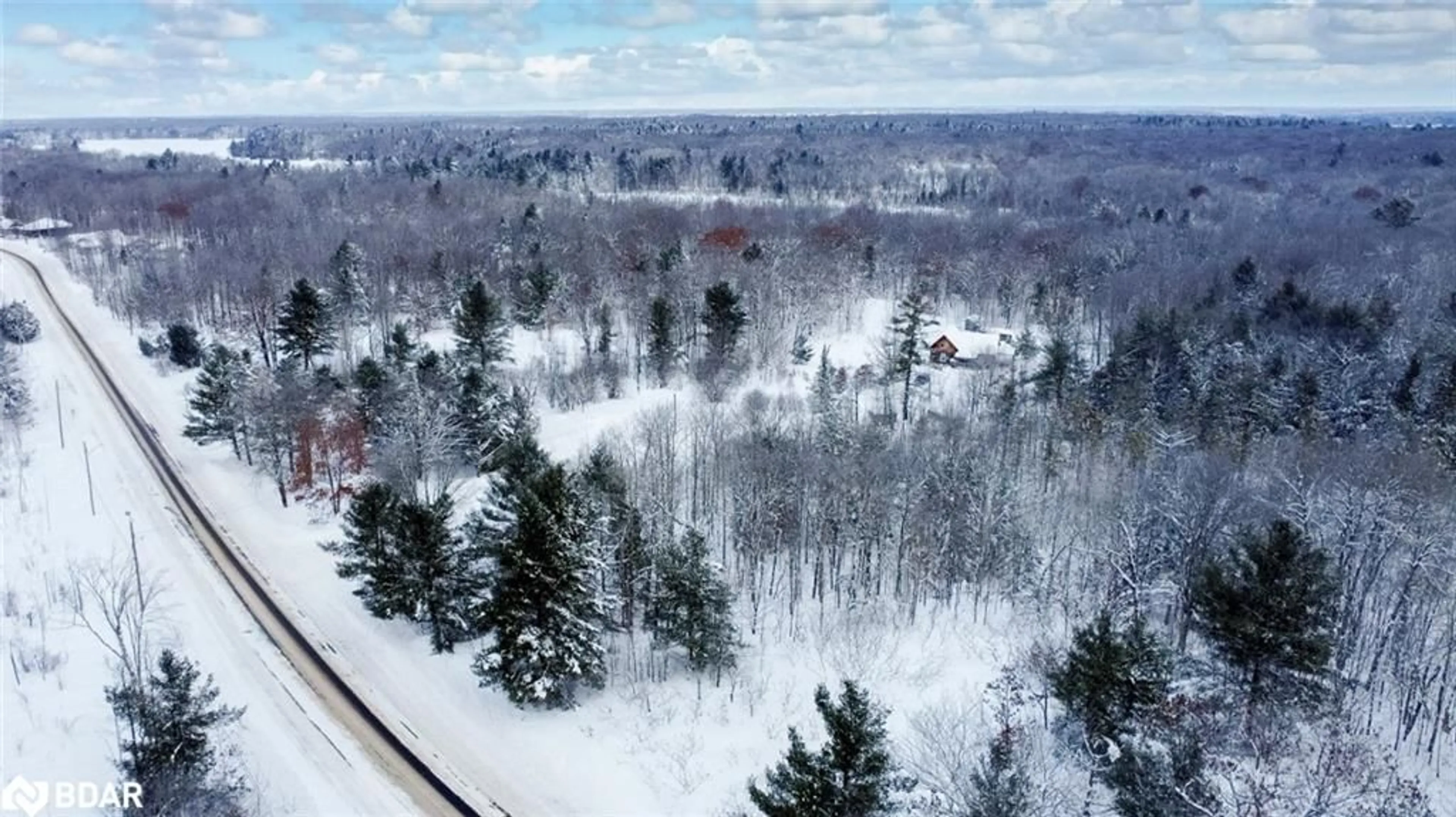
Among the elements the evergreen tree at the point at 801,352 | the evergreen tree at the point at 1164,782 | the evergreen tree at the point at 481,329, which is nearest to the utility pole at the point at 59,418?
the evergreen tree at the point at 481,329

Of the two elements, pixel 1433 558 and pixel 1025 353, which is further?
pixel 1025 353

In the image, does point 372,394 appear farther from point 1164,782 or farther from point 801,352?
point 1164,782

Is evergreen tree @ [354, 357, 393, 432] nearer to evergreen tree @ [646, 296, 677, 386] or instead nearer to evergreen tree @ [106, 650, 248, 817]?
evergreen tree @ [646, 296, 677, 386]

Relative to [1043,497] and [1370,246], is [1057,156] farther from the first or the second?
[1043,497]

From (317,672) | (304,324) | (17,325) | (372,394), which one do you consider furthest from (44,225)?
(317,672)

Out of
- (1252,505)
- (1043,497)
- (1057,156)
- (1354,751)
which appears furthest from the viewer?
(1057,156)

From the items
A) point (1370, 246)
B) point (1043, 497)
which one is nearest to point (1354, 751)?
point (1043, 497)
